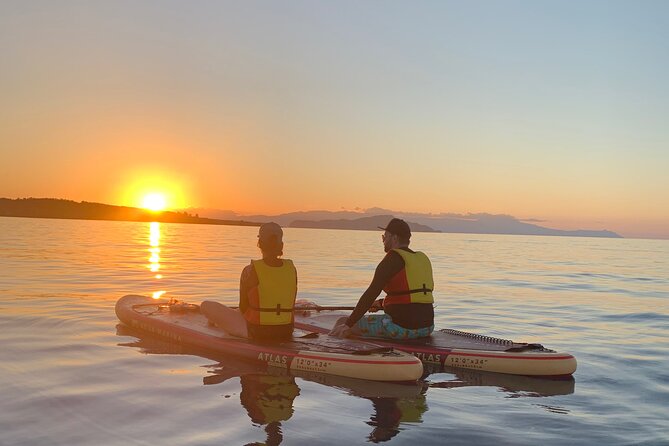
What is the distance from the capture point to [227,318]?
11.8 m

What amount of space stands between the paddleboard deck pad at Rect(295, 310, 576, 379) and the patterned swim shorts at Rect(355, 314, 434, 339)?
0.11 metres

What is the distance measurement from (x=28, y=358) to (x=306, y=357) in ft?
16.1

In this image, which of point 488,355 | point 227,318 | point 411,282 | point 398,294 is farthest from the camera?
point 227,318

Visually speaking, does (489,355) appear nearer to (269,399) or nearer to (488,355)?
(488,355)

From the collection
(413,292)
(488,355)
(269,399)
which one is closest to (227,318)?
(269,399)

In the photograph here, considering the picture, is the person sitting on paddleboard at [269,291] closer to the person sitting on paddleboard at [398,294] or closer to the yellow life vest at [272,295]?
the yellow life vest at [272,295]

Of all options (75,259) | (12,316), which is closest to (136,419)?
(12,316)

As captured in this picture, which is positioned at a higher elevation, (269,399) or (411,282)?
(411,282)

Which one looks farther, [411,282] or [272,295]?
[411,282]

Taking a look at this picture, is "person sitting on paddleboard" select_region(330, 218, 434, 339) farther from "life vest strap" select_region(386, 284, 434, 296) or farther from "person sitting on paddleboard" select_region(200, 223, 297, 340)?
"person sitting on paddleboard" select_region(200, 223, 297, 340)

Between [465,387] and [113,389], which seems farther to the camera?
[465,387]

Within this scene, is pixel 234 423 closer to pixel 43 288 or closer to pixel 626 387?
pixel 626 387

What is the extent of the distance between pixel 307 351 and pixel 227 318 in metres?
2.22

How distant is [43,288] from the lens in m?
21.0
